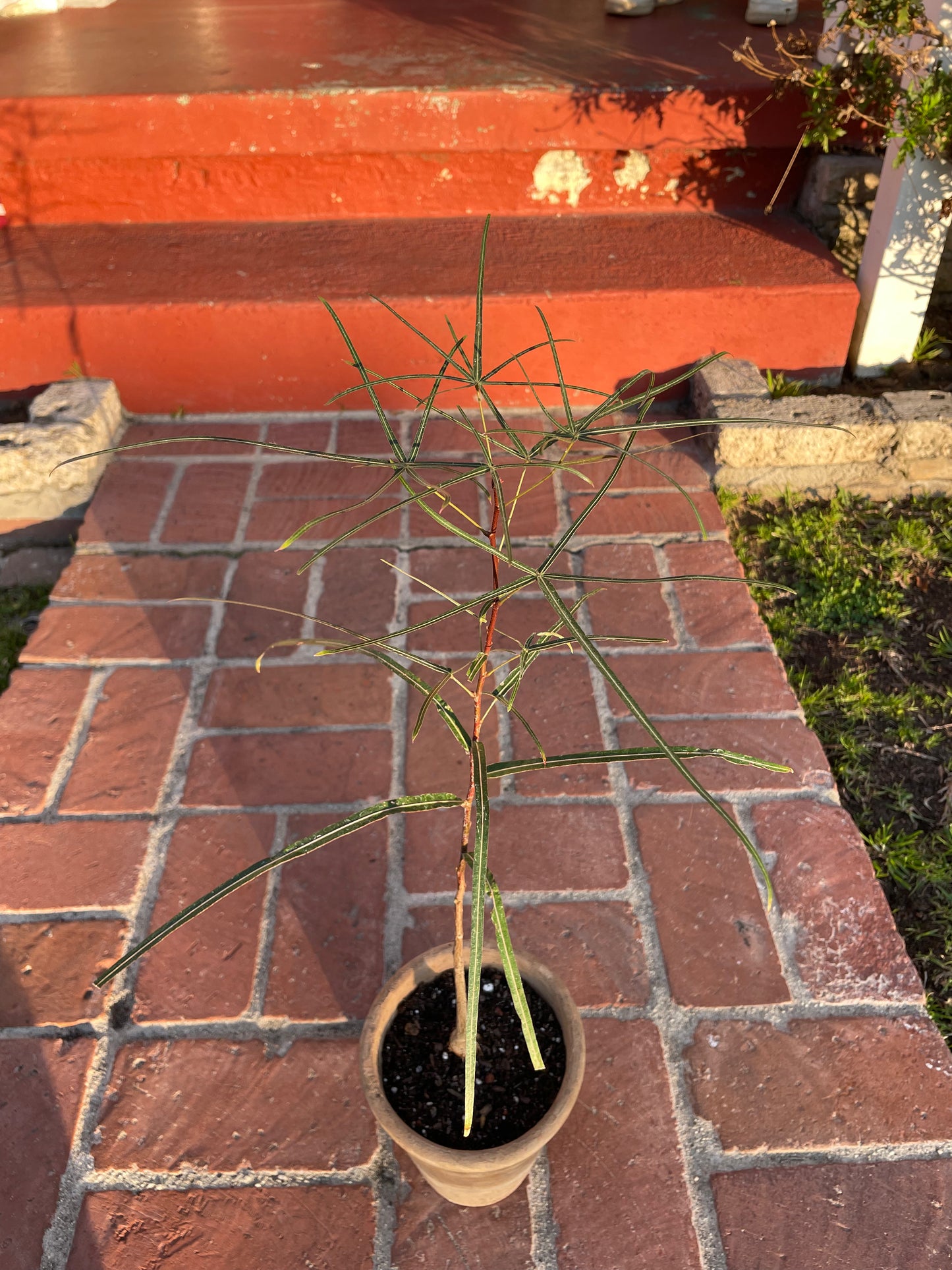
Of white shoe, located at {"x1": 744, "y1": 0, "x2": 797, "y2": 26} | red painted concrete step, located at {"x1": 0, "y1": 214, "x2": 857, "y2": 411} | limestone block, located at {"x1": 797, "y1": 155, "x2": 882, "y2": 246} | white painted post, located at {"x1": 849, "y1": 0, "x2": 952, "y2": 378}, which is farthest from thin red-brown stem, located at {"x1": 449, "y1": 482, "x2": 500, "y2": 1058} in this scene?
white shoe, located at {"x1": 744, "y1": 0, "x2": 797, "y2": 26}

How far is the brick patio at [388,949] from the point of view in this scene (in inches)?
52.3

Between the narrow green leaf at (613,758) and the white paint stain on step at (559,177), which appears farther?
the white paint stain on step at (559,177)

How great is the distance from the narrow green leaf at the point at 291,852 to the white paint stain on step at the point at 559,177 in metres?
2.56

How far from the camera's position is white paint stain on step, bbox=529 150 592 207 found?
3002mm

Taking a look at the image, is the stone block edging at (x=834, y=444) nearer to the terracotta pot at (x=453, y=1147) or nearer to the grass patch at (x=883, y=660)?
the grass patch at (x=883, y=660)

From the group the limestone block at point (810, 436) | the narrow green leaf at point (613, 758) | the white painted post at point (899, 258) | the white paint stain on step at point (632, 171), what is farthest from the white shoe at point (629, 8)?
the narrow green leaf at point (613, 758)

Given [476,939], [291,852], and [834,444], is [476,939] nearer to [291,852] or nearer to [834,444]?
[291,852]

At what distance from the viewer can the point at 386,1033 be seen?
1321 millimetres

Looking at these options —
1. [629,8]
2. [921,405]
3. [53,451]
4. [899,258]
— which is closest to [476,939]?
[53,451]

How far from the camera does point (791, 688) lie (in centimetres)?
205

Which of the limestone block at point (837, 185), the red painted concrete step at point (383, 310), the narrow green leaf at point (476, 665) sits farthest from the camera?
the limestone block at point (837, 185)

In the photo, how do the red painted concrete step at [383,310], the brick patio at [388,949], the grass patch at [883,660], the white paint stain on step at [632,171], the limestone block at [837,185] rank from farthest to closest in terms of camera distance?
the white paint stain on step at [632,171] < the limestone block at [837,185] < the red painted concrete step at [383,310] < the grass patch at [883,660] < the brick patio at [388,949]

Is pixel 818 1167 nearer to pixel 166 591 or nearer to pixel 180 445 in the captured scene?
pixel 166 591

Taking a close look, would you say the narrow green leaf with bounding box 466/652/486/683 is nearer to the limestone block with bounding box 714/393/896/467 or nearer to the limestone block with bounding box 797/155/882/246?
the limestone block with bounding box 714/393/896/467
